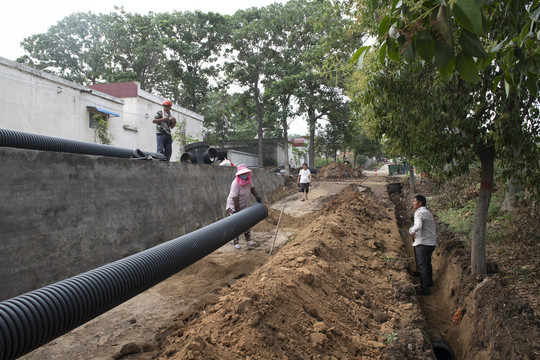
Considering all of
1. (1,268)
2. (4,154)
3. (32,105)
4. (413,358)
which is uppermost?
(32,105)

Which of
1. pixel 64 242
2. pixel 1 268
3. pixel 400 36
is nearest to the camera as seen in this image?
pixel 400 36

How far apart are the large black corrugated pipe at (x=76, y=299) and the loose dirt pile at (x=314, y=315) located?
26.1 inches

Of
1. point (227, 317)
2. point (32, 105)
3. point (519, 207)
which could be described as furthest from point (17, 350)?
point (32, 105)

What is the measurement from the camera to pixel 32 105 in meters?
14.2

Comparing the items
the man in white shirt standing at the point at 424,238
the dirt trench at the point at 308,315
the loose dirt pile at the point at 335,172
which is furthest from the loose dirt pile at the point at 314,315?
the loose dirt pile at the point at 335,172

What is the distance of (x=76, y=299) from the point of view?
224 cm

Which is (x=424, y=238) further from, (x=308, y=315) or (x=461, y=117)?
(x=308, y=315)

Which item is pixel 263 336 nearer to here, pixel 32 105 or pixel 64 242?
pixel 64 242

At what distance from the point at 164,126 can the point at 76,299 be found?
6828mm

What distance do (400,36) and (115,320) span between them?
415cm

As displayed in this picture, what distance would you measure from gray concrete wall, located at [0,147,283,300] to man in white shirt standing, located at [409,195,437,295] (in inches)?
200

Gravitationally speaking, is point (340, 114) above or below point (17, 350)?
above

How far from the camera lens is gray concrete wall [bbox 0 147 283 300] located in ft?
13.6

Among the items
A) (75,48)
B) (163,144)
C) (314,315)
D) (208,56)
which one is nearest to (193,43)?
(208,56)
